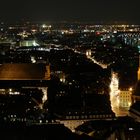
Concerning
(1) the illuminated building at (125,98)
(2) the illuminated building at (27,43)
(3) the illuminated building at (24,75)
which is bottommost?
(1) the illuminated building at (125,98)

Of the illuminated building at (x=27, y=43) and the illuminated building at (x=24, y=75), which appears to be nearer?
the illuminated building at (x=24, y=75)

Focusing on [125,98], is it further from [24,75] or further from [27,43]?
[27,43]

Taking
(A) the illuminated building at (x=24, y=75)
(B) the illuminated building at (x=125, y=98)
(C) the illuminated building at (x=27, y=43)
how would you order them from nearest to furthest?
(B) the illuminated building at (x=125, y=98)
(A) the illuminated building at (x=24, y=75)
(C) the illuminated building at (x=27, y=43)

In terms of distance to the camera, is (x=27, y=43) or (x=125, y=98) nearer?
(x=125, y=98)

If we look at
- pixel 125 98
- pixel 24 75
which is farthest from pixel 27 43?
pixel 125 98

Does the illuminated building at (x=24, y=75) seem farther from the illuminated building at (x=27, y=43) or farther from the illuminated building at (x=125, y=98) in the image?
the illuminated building at (x=27, y=43)

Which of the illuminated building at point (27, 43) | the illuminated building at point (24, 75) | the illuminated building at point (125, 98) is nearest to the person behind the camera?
the illuminated building at point (125, 98)

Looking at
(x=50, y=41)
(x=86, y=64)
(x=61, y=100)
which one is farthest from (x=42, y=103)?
(x=50, y=41)

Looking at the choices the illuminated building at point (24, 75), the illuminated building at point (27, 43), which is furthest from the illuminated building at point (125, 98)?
the illuminated building at point (27, 43)

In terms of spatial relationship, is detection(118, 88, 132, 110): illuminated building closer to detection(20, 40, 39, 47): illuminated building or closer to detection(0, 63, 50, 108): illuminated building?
detection(0, 63, 50, 108): illuminated building

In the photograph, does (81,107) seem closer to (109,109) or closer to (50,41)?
(109,109)

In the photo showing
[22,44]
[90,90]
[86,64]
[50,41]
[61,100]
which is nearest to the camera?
[61,100]
